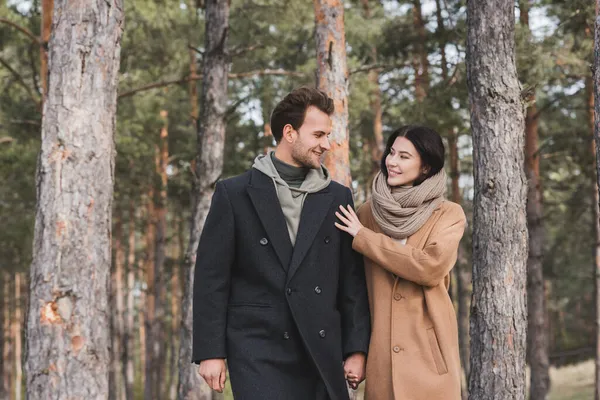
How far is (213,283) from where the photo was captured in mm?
3863

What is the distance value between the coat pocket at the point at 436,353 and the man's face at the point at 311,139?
44.7 inches

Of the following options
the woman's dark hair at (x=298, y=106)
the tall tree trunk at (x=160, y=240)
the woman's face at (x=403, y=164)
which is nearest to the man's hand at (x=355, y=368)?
the woman's face at (x=403, y=164)

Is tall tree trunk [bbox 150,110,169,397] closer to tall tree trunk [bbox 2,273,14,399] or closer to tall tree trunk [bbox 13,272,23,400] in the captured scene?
tall tree trunk [bbox 2,273,14,399]

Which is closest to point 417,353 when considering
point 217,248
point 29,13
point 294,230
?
point 294,230

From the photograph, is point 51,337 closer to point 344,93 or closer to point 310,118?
point 310,118

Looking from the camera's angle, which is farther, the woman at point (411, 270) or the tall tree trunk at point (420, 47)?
the tall tree trunk at point (420, 47)

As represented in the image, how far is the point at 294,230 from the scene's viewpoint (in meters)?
3.99

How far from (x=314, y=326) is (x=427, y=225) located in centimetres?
88

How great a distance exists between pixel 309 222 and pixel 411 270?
0.61 metres

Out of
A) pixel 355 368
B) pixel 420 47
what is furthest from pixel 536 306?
pixel 355 368

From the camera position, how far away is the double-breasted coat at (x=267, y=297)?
3830 millimetres

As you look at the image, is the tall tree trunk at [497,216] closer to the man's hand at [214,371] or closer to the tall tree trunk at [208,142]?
the man's hand at [214,371]

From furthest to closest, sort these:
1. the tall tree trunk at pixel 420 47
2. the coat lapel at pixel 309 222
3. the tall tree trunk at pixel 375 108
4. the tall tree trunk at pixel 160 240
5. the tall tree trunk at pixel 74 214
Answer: the tall tree trunk at pixel 160 240 < the tall tree trunk at pixel 375 108 < the tall tree trunk at pixel 420 47 < the tall tree trunk at pixel 74 214 < the coat lapel at pixel 309 222

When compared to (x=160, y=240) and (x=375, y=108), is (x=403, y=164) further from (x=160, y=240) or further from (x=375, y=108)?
(x=160, y=240)
